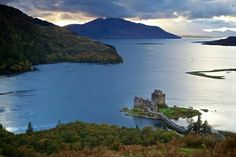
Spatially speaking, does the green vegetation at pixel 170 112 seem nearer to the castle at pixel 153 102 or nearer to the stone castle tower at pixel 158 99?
the castle at pixel 153 102

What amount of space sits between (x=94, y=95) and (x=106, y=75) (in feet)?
95.9

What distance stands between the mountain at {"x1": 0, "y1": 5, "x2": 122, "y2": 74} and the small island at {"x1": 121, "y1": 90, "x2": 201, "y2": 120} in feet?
169

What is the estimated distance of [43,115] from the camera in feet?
184

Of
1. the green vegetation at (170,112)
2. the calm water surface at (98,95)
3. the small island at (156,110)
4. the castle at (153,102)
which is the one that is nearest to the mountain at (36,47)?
the calm water surface at (98,95)

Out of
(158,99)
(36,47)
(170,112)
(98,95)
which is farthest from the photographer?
(36,47)

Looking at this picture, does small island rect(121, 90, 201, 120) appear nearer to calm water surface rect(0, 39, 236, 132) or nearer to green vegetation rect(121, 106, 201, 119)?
green vegetation rect(121, 106, 201, 119)

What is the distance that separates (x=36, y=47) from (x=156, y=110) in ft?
290

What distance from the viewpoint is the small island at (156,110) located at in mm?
57406

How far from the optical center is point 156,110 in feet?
195

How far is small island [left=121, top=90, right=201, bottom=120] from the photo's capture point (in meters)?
57.4

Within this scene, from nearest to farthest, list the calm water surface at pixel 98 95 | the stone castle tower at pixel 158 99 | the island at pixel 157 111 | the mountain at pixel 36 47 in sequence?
the calm water surface at pixel 98 95, the island at pixel 157 111, the stone castle tower at pixel 158 99, the mountain at pixel 36 47

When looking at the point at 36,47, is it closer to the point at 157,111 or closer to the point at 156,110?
the point at 156,110

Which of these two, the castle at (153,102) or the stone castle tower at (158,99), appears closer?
the castle at (153,102)

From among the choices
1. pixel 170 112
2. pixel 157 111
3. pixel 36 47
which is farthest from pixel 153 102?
pixel 36 47
